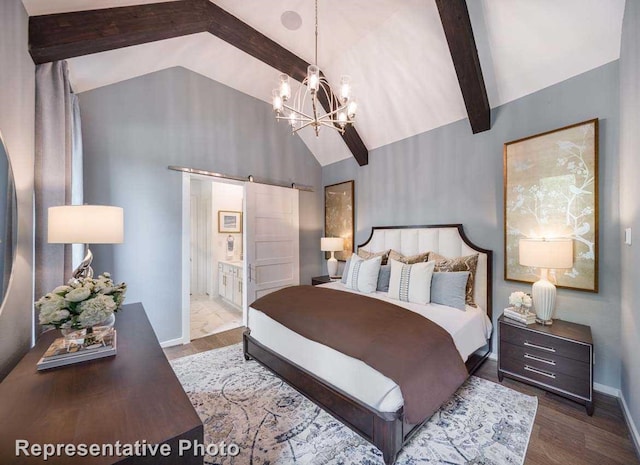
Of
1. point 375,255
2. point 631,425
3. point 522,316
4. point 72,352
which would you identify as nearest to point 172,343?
point 72,352

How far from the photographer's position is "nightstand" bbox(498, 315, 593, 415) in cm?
197

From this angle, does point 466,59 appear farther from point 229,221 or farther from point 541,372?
point 229,221

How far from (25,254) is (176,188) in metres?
1.78

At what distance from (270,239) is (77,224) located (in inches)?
110

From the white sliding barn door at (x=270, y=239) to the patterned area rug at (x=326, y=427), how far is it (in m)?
1.79

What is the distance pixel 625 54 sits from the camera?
1.95 meters

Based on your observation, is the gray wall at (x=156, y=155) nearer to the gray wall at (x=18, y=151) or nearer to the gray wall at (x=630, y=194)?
the gray wall at (x=18, y=151)

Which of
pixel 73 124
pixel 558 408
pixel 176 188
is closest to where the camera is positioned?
pixel 558 408

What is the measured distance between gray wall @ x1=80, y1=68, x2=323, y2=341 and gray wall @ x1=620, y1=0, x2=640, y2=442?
3968mm

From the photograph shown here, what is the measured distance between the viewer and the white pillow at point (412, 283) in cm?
272

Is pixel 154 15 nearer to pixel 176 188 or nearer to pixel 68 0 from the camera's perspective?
pixel 68 0

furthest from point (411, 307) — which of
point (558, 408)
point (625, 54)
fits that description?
point (625, 54)

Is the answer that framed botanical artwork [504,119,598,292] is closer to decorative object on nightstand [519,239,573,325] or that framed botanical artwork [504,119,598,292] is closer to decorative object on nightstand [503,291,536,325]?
decorative object on nightstand [519,239,573,325]

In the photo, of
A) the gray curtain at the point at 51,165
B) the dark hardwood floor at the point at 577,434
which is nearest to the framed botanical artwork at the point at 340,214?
the dark hardwood floor at the point at 577,434
